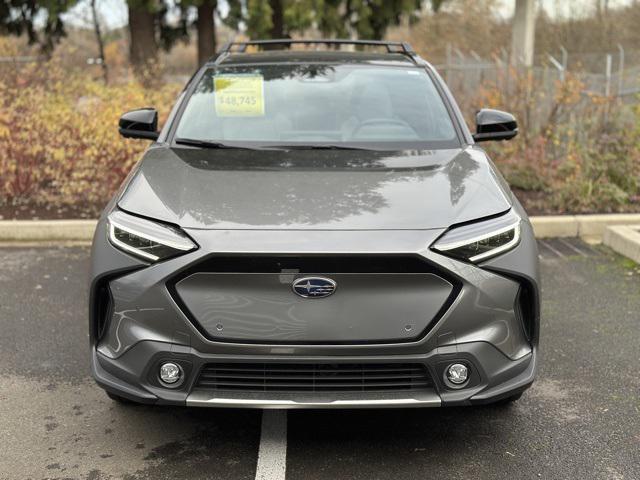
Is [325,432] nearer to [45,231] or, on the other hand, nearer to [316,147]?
[316,147]

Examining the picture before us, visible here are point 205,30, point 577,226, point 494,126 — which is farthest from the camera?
point 205,30

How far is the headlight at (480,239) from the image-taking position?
292 centimetres

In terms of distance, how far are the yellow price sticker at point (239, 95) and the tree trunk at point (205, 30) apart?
13.7 metres

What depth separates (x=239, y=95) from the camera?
4395 mm

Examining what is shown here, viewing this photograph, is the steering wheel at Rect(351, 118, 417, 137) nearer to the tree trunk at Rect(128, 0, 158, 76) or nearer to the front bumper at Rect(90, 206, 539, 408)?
the front bumper at Rect(90, 206, 539, 408)

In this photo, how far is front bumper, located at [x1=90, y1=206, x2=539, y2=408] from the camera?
2.86 m

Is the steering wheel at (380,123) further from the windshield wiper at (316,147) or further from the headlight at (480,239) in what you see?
the headlight at (480,239)

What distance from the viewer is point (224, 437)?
3412 mm

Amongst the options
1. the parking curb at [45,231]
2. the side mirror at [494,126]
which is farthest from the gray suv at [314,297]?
the parking curb at [45,231]

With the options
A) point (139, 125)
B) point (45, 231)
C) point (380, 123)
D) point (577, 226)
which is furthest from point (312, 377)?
point (577, 226)

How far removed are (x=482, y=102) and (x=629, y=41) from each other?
2296cm

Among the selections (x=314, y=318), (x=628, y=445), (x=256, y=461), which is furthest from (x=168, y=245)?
(x=628, y=445)

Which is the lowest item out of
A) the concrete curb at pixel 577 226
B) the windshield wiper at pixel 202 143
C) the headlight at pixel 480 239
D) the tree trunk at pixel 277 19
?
the concrete curb at pixel 577 226

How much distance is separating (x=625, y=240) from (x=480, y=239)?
161 inches
